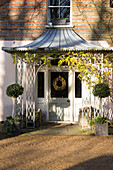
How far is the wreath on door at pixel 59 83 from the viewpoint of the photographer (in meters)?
9.50

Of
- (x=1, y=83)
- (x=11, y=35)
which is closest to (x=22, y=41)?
(x=11, y=35)

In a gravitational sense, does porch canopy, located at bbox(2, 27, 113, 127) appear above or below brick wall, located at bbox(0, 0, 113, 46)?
below

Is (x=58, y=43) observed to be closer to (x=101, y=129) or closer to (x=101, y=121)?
(x=101, y=121)

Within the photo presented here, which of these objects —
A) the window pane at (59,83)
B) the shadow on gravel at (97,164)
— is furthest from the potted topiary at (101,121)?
the window pane at (59,83)

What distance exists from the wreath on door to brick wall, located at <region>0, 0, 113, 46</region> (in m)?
1.90

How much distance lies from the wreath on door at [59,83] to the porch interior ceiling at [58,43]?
167 cm

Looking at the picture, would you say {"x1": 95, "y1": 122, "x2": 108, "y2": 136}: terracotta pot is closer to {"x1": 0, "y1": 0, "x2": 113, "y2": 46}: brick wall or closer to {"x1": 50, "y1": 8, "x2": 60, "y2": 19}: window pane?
{"x1": 0, "y1": 0, "x2": 113, "y2": 46}: brick wall

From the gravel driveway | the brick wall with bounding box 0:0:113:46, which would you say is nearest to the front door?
the brick wall with bounding box 0:0:113:46

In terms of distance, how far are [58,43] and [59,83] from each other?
1.89 meters

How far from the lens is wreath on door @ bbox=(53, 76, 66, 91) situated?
31.2 ft

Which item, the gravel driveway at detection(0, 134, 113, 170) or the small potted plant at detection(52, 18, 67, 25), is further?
the small potted plant at detection(52, 18, 67, 25)

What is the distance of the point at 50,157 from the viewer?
5.51 meters

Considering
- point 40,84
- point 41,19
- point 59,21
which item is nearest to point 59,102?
point 40,84

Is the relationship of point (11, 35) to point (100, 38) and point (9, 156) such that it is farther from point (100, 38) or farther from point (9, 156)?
point (9, 156)
